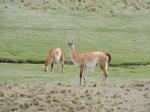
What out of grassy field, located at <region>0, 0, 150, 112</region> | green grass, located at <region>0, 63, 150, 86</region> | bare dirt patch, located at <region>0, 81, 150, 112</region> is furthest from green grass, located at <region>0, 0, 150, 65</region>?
bare dirt patch, located at <region>0, 81, 150, 112</region>

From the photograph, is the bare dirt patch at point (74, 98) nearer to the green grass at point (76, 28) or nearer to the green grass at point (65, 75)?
the green grass at point (65, 75)

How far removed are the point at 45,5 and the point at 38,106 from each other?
44.1 meters

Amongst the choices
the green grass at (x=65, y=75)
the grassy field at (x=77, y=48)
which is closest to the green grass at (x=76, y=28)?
the grassy field at (x=77, y=48)

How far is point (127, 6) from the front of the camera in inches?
2655

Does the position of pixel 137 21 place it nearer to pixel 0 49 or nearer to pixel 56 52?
pixel 0 49

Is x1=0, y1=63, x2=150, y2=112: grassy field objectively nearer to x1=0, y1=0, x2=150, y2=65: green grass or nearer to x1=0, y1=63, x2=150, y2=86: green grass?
x1=0, y1=63, x2=150, y2=86: green grass

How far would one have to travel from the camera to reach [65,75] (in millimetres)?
31203

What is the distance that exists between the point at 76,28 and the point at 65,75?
2352 centimetres

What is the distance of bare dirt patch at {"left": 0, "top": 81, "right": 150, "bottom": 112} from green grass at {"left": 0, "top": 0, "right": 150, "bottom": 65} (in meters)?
14.4

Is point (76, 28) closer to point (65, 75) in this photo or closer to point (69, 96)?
point (65, 75)

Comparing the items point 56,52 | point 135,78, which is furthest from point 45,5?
point 135,78

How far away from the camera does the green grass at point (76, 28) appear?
143 feet

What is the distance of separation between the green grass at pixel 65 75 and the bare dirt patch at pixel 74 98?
3.30 meters

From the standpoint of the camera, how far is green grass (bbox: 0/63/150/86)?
1102 inches
